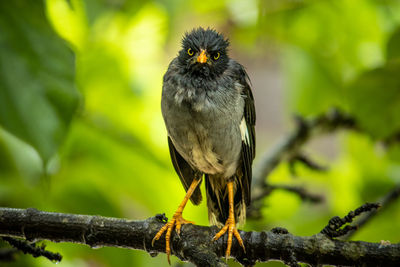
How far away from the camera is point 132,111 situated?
371 centimetres

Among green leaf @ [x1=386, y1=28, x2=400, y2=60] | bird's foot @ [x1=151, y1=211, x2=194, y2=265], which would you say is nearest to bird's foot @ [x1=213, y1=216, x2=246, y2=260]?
bird's foot @ [x1=151, y1=211, x2=194, y2=265]

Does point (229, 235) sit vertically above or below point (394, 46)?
below

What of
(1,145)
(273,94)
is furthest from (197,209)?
(273,94)

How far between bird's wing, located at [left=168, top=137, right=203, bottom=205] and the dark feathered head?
0.59m

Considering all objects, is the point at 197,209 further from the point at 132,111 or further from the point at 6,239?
the point at 6,239

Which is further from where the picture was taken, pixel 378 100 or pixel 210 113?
pixel 378 100

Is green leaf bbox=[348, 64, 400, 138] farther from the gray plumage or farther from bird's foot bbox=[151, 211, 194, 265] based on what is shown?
bird's foot bbox=[151, 211, 194, 265]

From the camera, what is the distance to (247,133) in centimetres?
288

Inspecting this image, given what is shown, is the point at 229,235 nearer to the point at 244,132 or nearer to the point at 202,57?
the point at 244,132

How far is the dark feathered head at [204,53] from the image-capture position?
2.70m

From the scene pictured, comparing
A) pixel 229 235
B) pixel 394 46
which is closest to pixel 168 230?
pixel 229 235

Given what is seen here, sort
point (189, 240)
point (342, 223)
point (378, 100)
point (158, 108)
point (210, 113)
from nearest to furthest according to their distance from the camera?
point (342, 223) < point (189, 240) < point (210, 113) < point (378, 100) < point (158, 108)

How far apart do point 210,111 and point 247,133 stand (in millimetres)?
392

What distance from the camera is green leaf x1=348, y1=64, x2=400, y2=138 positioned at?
2965 mm
